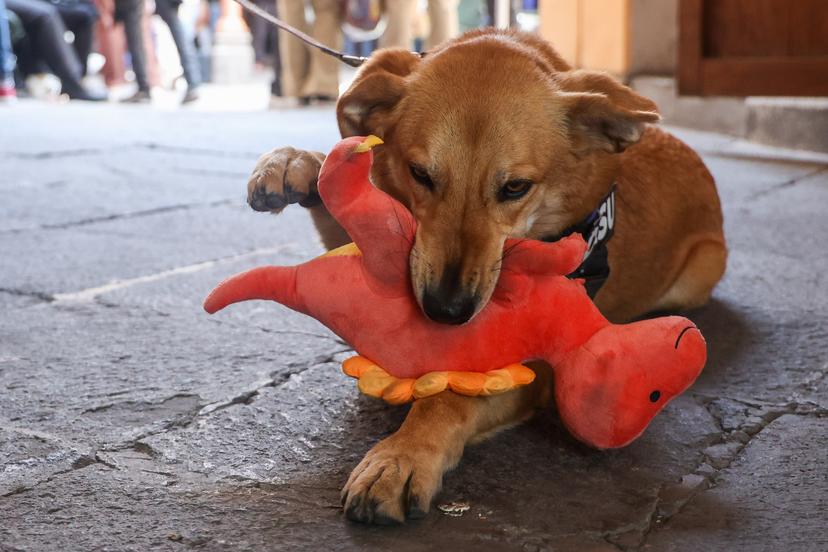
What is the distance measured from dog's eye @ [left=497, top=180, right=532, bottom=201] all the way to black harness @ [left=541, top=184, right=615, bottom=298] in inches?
7.5

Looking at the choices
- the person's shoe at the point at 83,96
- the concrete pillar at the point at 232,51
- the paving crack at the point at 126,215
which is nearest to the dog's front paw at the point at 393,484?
the paving crack at the point at 126,215

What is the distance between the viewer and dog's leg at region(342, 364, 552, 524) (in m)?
1.56

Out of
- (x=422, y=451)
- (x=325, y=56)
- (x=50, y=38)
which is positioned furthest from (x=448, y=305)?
(x=50, y=38)

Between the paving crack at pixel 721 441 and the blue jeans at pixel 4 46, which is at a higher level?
the blue jeans at pixel 4 46

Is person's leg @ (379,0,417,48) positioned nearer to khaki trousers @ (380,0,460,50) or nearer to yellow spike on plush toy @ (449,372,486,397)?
khaki trousers @ (380,0,460,50)

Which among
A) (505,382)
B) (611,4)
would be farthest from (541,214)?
(611,4)

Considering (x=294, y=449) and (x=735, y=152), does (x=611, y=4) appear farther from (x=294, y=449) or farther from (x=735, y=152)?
(x=294, y=449)

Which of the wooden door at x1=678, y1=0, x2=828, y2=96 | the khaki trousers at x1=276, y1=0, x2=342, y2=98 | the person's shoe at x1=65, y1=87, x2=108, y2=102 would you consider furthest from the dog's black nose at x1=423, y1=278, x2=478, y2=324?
the person's shoe at x1=65, y1=87, x2=108, y2=102

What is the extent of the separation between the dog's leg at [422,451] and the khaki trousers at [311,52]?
7230 millimetres

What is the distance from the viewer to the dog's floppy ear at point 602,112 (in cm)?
220

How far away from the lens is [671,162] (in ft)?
9.17

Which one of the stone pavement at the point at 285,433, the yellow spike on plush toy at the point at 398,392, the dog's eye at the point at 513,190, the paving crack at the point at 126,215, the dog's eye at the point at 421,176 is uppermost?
the dog's eye at the point at 421,176

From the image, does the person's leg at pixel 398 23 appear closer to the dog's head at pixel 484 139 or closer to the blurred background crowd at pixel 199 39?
the blurred background crowd at pixel 199 39

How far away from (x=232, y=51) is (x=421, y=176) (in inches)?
546
